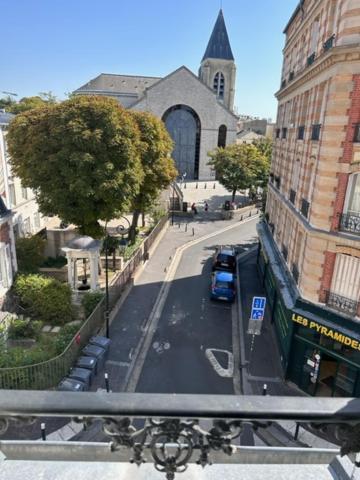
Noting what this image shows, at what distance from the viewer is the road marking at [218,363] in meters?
14.2

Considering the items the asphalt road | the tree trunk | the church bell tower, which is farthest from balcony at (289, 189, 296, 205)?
the church bell tower

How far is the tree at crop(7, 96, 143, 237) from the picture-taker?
17281 mm

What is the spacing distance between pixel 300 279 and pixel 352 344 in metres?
2.95

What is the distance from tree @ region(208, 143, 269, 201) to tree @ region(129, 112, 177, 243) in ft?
48.5

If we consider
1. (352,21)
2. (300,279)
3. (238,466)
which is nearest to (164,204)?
(300,279)

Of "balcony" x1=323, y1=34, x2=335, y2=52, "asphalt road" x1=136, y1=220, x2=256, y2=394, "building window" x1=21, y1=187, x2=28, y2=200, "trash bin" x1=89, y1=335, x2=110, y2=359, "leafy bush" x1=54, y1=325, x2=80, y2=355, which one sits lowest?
"asphalt road" x1=136, y1=220, x2=256, y2=394

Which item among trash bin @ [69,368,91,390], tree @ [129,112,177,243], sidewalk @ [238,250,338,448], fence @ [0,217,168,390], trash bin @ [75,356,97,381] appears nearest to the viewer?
sidewalk @ [238,250,338,448]

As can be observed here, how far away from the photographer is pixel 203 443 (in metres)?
2.11

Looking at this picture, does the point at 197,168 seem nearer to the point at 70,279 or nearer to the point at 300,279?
the point at 70,279

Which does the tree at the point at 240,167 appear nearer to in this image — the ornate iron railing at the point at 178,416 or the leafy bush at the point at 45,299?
the leafy bush at the point at 45,299

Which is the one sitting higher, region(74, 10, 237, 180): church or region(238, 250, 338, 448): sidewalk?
region(74, 10, 237, 180): church

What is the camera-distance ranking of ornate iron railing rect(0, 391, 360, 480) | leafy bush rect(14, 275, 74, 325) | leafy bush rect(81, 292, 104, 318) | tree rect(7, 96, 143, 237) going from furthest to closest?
tree rect(7, 96, 143, 237) → leafy bush rect(81, 292, 104, 318) → leafy bush rect(14, 275, 74, 325) → ornate iron railing rect(0, 391, 360, 480)

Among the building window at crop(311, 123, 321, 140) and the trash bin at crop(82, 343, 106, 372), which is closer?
the building window at crop(311, 123, 321, 140)

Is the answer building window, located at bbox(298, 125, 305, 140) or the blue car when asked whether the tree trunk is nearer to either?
the blue car
